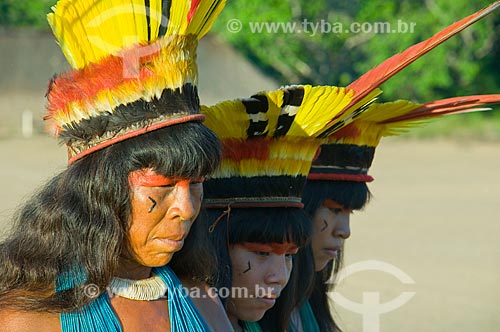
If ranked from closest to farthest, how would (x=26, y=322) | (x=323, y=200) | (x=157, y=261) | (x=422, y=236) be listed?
(x=26, y=322)
(x=157, y=261)
(x=323, y=200)
(x=422, y=236)

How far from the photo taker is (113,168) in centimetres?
260

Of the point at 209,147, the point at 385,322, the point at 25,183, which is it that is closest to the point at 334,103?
the point at 209,147

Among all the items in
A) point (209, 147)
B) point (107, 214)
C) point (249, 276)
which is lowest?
point (249, 276)

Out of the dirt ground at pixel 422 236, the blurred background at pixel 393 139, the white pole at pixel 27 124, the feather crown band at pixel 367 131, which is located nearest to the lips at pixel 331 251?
the feather crown band at pixel 367 131

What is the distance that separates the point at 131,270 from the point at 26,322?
Result: 312 mm

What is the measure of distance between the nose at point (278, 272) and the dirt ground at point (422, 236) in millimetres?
781

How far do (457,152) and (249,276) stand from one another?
70.6ft

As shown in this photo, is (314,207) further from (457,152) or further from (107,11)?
(457,152)

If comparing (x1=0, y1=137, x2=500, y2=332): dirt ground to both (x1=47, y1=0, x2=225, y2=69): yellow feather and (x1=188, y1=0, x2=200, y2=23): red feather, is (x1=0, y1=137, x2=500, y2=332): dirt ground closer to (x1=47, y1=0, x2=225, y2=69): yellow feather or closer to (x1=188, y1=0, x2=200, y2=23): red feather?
(x1=47, y1=0, x2=225, y2=69): yellow feather

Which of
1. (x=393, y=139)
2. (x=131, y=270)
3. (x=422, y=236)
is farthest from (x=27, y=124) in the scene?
(x=131, y=270)

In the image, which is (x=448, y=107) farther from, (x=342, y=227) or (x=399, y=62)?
(x=342, y=227)

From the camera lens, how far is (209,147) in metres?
2.66

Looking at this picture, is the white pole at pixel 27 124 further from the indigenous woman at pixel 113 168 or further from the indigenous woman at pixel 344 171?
the indigenous woman at pixel 113 168

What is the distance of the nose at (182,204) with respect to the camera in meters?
2.60
